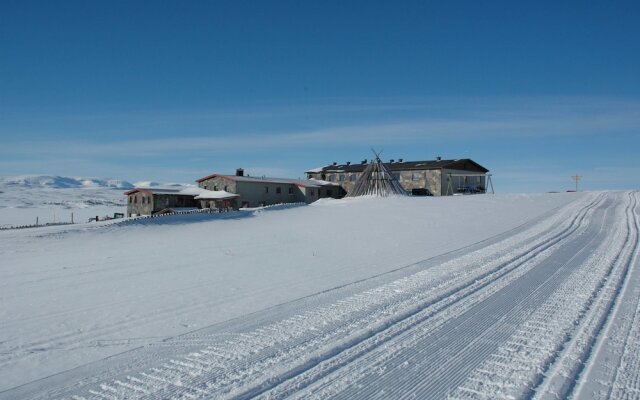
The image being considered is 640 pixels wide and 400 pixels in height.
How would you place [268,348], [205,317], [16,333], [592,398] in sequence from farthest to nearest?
1. [205,317]
2. [16,333]
3. [268,348]
4. [592,398]

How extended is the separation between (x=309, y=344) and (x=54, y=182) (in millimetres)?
175052

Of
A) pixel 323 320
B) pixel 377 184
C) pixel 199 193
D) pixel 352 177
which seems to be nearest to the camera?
pixel 323 320

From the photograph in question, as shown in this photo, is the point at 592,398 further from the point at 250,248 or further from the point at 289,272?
the point at 250,248

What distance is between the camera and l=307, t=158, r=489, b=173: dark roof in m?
55.8

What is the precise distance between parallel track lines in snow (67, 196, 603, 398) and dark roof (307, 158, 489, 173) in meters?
46.8

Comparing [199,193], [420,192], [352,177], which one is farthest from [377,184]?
[199,193]

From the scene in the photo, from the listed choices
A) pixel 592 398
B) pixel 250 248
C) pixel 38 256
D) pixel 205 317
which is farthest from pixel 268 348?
pixel 38 256

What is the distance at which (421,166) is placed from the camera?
2215 inches

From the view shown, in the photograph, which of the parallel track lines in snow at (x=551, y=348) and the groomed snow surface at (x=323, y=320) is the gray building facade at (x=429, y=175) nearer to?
the groomed snow surface at (x=323, y=320)

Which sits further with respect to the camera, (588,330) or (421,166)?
(421,166)

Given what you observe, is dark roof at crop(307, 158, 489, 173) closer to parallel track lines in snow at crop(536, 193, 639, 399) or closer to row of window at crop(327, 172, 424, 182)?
row of window at crop(327, 172, 424, 182)

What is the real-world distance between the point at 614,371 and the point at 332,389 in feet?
10.4

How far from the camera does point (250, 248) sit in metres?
16.9

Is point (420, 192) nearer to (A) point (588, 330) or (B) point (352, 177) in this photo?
(B) point (352, 177)
